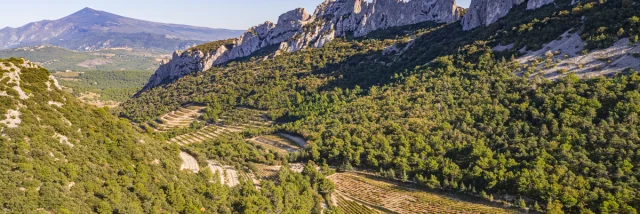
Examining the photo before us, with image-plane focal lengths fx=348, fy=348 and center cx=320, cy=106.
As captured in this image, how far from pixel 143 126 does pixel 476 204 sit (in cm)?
10484

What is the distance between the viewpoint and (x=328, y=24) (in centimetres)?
18050

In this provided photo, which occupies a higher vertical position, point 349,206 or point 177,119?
point 177,119

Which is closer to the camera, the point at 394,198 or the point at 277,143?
the point at 394,198

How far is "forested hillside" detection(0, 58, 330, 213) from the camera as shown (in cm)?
3544

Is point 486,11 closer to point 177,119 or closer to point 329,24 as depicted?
point 329,24

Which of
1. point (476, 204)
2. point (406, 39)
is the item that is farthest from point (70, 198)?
point (406, 39)

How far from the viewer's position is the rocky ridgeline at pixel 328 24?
6560 inches

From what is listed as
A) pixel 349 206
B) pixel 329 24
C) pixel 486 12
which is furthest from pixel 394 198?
pixel 329 24

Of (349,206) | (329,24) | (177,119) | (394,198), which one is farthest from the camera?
(329,24)

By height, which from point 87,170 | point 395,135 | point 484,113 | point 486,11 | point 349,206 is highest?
point 486,11

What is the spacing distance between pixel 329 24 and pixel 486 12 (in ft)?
261

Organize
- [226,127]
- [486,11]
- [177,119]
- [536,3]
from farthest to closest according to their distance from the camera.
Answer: [177,119] → [486,11] → [536,3] → [226,127]

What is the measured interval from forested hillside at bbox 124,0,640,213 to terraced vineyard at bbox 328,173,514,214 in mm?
2775

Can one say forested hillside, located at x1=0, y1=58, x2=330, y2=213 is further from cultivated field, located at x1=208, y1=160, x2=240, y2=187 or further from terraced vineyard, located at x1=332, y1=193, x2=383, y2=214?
terraced vineyard, located at x1=332, y1=193, x2=383, y2=214
